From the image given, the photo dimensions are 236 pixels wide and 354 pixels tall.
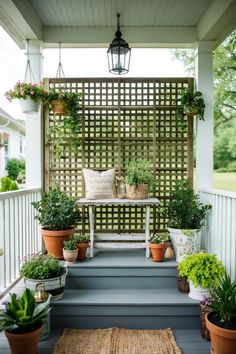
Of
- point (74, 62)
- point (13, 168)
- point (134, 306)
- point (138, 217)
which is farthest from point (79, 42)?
point (13, 168)

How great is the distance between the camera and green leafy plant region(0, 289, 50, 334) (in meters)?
2.37

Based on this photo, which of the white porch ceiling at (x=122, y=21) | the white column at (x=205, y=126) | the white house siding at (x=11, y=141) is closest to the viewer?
the white porch ceiling at (x=122, y=21)

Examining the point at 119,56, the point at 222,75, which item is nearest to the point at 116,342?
the point at 119,56

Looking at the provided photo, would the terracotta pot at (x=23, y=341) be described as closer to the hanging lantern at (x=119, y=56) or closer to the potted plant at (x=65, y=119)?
the potted plant at (x=65, y=119)

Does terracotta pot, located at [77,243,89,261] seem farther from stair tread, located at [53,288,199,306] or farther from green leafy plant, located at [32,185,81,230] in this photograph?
stair tread, located at [53,288,199,306]

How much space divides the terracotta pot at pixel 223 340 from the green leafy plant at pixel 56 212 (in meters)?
2.05

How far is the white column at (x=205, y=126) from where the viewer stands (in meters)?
4.36

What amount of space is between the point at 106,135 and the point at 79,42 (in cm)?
130

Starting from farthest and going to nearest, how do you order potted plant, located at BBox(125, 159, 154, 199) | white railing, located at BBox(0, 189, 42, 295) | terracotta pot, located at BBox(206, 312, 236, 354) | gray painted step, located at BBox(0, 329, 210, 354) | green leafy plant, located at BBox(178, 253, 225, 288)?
potted plant, located at BBox(125, 159, 154, 199)
white railing, located at BBox(0, 189, 42, 295)
green leafy plant, located at BBox(178, 253, 225, 288)
gray painted step, located at BBox(0, 329, 210, 354)
terracotta pot, located at BBox(206, 312, 236, 354)

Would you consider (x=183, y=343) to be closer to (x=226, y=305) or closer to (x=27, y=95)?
(x=226, y=305)

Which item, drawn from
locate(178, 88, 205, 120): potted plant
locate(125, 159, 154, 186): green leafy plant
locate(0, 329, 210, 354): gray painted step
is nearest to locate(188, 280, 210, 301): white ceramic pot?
locate(0, 329, 210, 354): gray painted step

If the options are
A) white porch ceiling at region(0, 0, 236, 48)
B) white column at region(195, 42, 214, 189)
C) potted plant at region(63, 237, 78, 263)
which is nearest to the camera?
potted plant at region(63, 237, 78, 263)

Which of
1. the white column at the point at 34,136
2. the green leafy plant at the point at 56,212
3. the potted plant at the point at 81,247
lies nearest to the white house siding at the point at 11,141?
the white column at the point at 34,136

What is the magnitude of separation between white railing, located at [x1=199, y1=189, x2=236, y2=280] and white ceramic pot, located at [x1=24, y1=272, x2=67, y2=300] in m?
1.64
